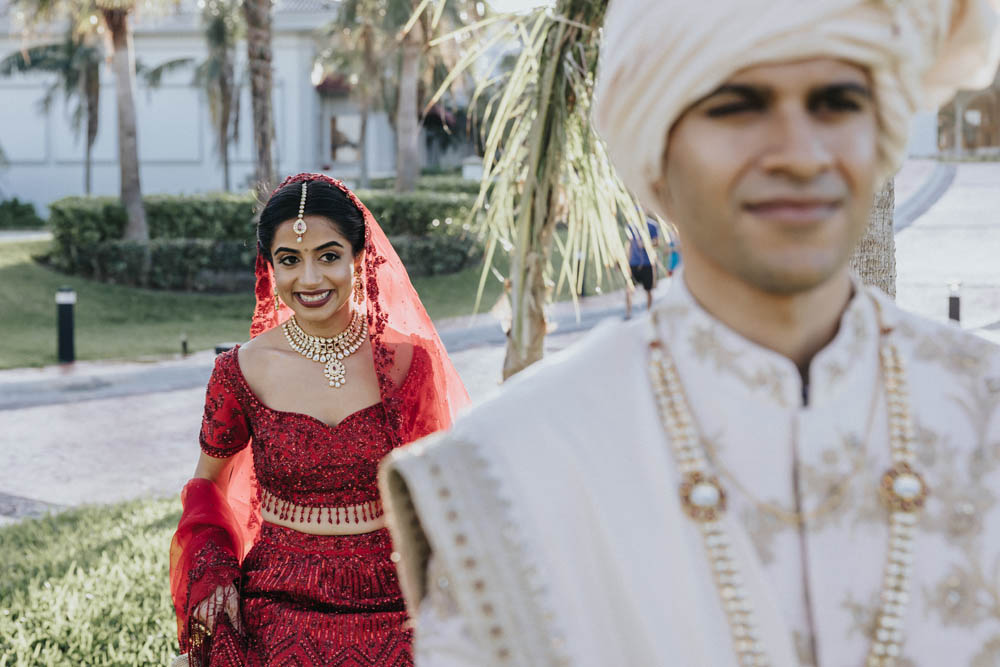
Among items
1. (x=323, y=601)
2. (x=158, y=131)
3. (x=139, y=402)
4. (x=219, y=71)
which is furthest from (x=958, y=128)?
(x=323, y=601)

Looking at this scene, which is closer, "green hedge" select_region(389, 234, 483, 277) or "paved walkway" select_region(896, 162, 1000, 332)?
"paved walkway" select_region(896, 162, 1000, 332)

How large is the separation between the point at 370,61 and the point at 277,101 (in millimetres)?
7935

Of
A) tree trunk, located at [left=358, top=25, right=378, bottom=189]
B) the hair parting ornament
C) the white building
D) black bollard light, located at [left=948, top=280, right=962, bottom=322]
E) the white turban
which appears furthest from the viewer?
the white building

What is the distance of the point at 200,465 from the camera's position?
3596mm

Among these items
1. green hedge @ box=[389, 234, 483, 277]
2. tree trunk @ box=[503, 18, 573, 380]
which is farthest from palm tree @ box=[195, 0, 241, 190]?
tree trunk @ box=[503, 18, 573, 380]

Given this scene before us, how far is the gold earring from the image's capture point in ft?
12.5

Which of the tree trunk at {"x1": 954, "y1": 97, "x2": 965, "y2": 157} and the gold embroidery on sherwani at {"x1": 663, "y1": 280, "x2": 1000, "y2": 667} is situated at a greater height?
the tree trunk at {"x1": 954, "y1": 97, "x2": 965, "y2": 157}

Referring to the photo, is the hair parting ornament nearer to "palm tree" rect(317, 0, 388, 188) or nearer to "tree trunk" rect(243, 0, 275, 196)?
"tree trunk" rect(243, 0, 275, 196)

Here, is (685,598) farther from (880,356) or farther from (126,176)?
(126,176)

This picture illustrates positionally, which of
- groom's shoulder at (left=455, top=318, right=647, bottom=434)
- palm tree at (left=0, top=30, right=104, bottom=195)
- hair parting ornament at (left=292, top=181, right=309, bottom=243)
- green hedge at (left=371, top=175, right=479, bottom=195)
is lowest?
green hedge at (left=371, top=175, right=479, bottom=195)

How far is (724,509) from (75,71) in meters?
33.3

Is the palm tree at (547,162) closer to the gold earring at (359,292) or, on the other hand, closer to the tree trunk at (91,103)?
the gold earring at (359,292)

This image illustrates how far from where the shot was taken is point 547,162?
3.73 m

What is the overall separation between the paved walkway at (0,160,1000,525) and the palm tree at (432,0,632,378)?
2.61 ft
